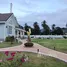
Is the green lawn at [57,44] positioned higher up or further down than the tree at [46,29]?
further down

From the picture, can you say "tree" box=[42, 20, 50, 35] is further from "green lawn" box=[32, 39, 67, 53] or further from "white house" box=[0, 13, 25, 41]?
"green lawn" box=[32, 39, 67, 53]

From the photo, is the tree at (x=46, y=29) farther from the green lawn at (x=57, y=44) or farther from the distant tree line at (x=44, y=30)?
the green lawn at (x=57, y=44)

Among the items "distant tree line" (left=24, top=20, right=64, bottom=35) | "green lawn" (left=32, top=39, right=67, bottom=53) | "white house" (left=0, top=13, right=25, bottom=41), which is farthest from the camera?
"distant tree line" (left=24, top=20, right=64, bottom=35)

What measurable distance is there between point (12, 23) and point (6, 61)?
31746 mm

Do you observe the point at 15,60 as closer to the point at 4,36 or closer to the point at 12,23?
the point at 4,36

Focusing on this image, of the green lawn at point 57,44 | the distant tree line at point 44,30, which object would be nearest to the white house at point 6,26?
the green lawn at point 57,44

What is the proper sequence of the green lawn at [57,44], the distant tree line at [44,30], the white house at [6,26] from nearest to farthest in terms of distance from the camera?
1. the green lawn at [57,44]
2. the white house at [6,26]
3. the distant tree line at [44,30]

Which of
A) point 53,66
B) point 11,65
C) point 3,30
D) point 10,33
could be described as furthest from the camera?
point 10,33

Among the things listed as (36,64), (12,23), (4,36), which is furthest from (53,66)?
(12,23)

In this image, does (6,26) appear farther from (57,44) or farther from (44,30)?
(44,30)

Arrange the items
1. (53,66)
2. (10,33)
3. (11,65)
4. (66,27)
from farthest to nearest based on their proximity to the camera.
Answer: (66,27)
(10,33)
(53,66)
(11,65)

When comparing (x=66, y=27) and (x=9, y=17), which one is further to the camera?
(x=66, y=27)

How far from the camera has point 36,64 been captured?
1222cm

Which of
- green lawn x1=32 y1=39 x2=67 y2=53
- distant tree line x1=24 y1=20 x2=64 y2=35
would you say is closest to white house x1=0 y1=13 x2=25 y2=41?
green lawn x1=32 y1=39 x2=67 y2=53
